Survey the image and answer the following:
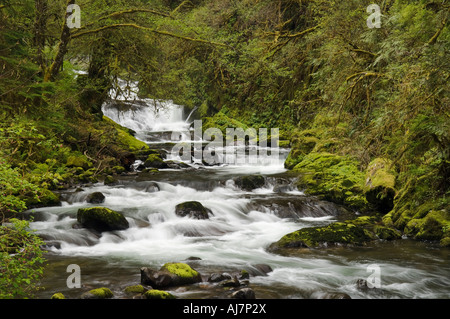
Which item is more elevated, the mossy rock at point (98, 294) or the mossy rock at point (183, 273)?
the mossy rock at point (183, 273)

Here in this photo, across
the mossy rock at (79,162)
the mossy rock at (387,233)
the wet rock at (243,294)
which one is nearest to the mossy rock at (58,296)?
the wet rock at (243,294)

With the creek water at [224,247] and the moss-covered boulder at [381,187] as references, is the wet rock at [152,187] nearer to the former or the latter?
the creek water at [224,247]

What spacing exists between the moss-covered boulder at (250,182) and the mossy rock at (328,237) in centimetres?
444

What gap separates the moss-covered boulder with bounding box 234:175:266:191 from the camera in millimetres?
12938

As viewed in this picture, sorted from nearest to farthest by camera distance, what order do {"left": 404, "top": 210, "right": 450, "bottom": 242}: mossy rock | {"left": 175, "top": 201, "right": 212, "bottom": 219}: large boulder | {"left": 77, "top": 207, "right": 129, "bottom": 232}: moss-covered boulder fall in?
{"left": 404, "top": 210, "right": 450, "bottom": 242}: mossy rock < {"left": 77, "top": 207, "right": 129, "bottom": 232}: moss-covered boulder < {"left": 175, "top": 201, "right": 212, "bottom": 219}: large boulder

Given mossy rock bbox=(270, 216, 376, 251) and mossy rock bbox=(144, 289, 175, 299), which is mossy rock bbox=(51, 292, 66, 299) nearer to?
mossy rock bbox=(144, 289, 175, 299)

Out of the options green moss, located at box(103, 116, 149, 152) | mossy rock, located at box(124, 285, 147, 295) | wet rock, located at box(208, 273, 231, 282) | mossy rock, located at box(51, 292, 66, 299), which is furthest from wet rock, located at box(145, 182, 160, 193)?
mossy rock, located at box(51, 292, 66, 299)

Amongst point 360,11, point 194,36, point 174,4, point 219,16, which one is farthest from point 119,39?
point 174,4

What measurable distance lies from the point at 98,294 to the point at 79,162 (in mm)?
9242

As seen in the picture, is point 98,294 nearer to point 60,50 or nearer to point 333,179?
point 60,50

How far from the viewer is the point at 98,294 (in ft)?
17.2

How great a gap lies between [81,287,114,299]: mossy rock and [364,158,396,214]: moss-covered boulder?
7.23 m

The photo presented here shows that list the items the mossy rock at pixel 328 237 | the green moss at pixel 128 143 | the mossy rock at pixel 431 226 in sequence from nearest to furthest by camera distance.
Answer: the mossy rock at pixel 328 237, the mossy rock at pixel 431 226, the green moss at pixel 128 143

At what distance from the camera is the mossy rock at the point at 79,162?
533 inches
